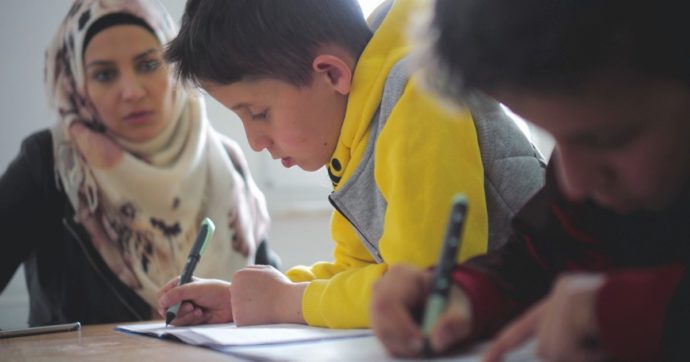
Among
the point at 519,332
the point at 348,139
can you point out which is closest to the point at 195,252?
the point at 348,139

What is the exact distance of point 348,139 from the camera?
100 cm

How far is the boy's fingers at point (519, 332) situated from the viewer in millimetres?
457

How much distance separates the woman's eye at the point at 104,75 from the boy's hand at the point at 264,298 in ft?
3.09

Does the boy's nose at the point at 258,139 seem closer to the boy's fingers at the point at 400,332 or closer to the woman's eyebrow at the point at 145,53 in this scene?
the boy's fingers at the point at 400,332

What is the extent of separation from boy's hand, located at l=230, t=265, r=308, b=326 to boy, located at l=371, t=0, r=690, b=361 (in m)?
0.43

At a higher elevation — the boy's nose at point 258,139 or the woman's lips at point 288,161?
the boy's nose at point 258,139

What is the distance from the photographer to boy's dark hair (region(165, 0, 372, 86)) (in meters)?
1.02

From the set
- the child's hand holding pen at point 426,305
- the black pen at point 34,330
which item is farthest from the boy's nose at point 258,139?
the child's hand holding pen at point 426,305

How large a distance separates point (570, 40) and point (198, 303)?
0.78 m

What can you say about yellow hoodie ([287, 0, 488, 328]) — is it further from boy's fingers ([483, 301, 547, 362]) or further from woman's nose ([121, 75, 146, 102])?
woman's nose ([121, 75, 146, 102])

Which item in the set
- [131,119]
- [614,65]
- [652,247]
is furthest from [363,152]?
[131,119]

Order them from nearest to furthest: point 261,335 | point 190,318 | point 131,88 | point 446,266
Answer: point 446,266, point 261,335, point 190,318, point 131,88

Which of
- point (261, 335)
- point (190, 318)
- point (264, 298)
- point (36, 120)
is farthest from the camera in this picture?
point (36, 120)

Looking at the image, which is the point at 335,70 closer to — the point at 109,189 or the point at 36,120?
the point at 109,189
